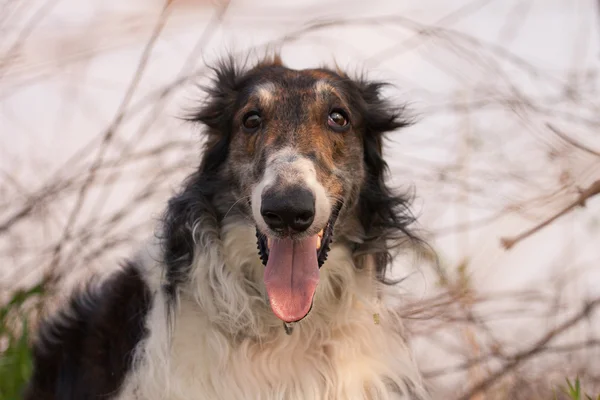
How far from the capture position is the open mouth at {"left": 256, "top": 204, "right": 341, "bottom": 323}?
10.1 feet

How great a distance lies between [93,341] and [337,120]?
172cm

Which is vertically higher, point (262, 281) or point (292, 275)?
point (292, 275)

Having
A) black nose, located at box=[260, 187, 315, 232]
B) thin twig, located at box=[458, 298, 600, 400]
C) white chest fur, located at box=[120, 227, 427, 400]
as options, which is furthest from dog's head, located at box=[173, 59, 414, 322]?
thin twig, located at box=[458, 298, 600, 400]

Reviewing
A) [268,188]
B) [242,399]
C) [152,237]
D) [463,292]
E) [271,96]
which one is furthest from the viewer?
[463,292]

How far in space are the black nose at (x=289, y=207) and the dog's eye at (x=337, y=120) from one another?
26.0 inches

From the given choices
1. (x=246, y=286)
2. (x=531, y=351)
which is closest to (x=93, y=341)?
(x=246, y=286)

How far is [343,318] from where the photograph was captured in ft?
11.2

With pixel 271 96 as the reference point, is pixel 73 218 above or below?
below

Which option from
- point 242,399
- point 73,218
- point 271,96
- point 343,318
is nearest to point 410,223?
point 343,318

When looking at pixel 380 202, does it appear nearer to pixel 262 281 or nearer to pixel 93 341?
pixel 262 281

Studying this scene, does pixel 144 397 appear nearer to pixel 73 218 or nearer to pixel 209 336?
pixel 209 336

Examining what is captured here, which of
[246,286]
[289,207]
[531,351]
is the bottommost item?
[531,351]

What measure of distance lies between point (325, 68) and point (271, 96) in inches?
22.6

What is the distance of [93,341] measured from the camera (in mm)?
3604
